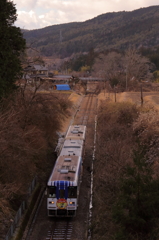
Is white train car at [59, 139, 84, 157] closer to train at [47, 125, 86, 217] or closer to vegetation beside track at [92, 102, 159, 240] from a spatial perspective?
vegetation beside track at [92, 102, 159, 240]

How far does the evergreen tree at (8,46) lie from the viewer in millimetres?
21000

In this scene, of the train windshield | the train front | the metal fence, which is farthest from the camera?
the train windshield

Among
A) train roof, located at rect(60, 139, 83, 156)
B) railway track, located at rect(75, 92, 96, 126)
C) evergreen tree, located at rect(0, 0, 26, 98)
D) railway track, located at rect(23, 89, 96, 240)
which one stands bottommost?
railway track, located at rect(75, 92, 96, 126)

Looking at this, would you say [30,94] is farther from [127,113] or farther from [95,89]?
[95,89]

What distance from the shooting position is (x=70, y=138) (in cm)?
2570

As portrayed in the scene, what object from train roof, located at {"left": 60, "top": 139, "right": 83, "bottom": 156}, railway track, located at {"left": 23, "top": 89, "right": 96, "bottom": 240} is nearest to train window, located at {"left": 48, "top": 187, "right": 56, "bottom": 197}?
railway track, located at {"left": 23, "top": 89, "right": 96, "bottom": 240}

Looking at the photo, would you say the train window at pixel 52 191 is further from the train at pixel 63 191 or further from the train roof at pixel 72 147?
the train roof at pixel 72 147

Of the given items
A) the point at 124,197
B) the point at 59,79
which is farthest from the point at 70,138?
the point at 59,79

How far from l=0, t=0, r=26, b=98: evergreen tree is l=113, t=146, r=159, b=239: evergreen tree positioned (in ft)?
38.2

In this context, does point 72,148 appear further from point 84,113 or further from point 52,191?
point 84,113

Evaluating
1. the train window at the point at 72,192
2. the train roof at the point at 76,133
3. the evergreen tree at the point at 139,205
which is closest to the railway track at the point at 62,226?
the train window at the point at 72,192

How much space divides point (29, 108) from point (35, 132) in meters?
2.73

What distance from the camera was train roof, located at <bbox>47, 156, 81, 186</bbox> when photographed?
17.1 metres

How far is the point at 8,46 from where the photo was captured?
21.4m
